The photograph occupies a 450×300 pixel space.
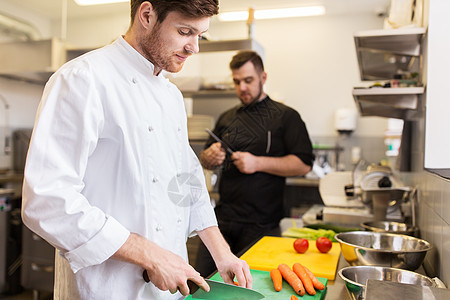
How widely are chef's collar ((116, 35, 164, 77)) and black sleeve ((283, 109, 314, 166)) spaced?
1.21 m

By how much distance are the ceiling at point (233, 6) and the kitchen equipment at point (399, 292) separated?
3.47 m

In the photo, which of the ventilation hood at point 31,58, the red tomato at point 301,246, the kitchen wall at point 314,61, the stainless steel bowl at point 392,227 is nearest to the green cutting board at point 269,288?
the red tomato at point 301,246

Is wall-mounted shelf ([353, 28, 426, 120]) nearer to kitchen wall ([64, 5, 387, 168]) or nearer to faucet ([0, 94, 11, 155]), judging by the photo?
kitchen wall ([64, 5, 387, 168])

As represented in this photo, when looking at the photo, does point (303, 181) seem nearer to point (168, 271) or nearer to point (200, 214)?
point (200, 214)

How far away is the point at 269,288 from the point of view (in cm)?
112

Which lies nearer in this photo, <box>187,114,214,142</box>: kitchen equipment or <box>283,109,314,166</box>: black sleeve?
<box>283,109,314,166</box>: black sleeve

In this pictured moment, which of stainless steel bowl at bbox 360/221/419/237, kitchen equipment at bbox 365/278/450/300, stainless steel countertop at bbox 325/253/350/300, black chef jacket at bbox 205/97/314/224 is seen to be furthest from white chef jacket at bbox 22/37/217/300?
black chef jacket at bbox 205/97/314/224

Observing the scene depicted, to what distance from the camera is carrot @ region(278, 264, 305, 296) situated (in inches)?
42.3

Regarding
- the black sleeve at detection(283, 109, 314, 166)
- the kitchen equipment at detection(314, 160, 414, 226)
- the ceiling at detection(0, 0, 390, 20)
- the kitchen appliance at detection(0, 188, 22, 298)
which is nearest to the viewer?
the kitchen equipment at detection(314, 160, 414, 226)

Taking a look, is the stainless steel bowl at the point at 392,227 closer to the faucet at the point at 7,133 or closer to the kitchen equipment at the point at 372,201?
the kitchen equipment at the point at 372,201

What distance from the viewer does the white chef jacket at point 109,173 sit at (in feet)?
2.60

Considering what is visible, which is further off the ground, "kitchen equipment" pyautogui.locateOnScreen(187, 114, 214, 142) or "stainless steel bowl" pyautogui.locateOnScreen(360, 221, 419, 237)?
"kitchen equipment" pyautogui.locateOnScreen(187, 114, 214, 142)

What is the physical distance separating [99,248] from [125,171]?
189 millimetres

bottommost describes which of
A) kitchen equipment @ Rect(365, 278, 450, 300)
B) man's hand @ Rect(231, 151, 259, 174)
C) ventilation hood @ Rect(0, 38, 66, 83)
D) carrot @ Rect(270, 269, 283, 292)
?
carrot @ Rect(270, 269, 283, 292)
